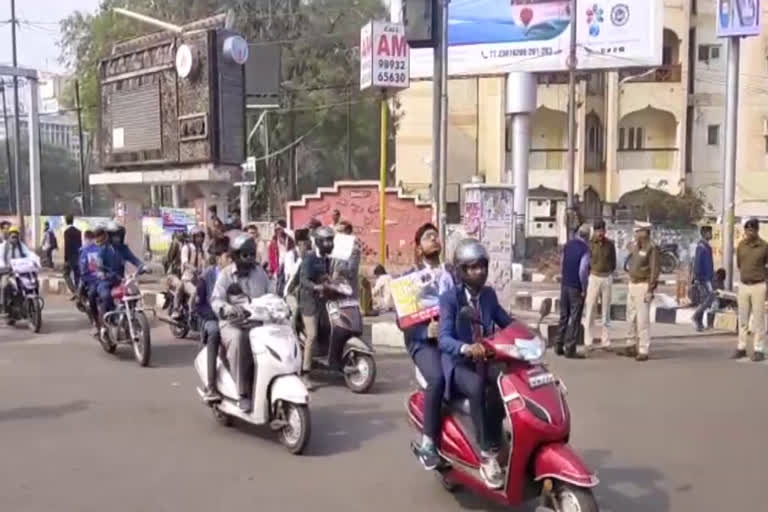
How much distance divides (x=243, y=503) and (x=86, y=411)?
322 centimetres

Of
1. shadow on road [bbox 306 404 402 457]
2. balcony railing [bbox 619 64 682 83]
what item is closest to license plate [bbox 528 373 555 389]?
shadow on road [bbox 306 404 402 457]

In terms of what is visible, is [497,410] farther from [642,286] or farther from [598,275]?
[598,275]

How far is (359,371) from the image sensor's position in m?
9.40

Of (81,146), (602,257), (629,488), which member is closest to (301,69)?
(81,146)

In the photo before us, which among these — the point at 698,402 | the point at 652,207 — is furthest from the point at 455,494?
the point at 652,207

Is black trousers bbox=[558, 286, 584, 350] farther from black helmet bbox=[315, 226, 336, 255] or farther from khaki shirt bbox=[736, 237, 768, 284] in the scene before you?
black helmet bbox=[315, 226, 336, 255]

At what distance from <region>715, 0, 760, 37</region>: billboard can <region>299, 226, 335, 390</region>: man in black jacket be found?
933cm

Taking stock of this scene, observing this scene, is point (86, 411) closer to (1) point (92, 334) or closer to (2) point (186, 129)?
(1) point (92, 334)

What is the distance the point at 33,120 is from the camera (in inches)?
1080

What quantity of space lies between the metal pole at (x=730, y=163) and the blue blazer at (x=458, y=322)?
1088 centimetres

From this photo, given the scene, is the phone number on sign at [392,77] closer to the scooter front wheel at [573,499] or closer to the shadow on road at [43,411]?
the shadow on road at [43,411]

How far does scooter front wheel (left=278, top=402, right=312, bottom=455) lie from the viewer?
6919 millimetres

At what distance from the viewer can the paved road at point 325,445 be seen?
594cm

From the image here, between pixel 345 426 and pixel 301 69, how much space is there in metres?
33.0
